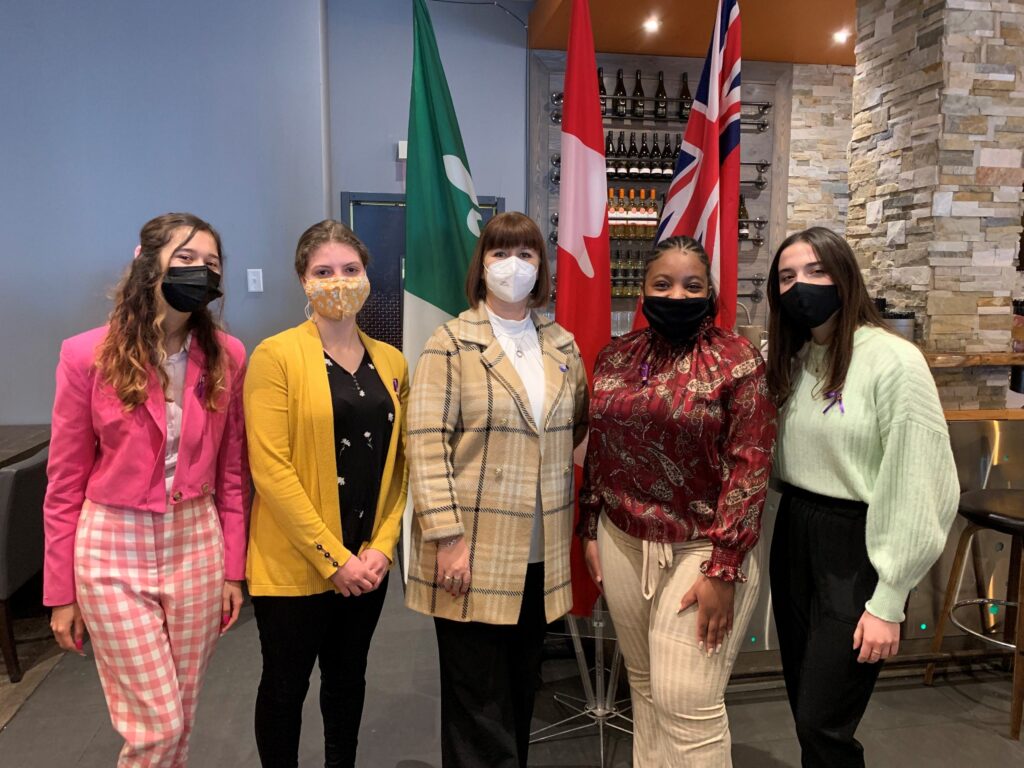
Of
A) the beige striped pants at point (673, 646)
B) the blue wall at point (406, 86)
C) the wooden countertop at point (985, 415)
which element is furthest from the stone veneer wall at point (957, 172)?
the beige striped pants at point (673, 646)

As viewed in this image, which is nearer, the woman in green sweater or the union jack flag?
the woman in green sweater

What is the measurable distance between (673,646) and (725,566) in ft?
0.78

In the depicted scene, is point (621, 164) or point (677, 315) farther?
point (621, 164)

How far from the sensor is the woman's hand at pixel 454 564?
161 cm

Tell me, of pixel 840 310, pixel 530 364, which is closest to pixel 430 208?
pixel 530 364

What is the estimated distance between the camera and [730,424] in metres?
1.56

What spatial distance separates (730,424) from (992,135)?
3190mm

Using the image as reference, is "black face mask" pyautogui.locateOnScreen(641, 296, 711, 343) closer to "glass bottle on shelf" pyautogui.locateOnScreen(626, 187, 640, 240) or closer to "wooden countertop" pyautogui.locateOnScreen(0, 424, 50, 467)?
"wooden countertop" pyautogui.locateOnScreen(0, 424, 50, 467)

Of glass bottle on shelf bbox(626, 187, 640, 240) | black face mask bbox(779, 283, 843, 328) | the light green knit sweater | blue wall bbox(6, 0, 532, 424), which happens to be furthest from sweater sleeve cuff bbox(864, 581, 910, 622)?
glass bottle on shelf bbox(626, 187, 640, 240)

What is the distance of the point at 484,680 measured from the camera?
1.70 meters

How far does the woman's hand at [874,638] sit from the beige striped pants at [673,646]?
0.77 ft

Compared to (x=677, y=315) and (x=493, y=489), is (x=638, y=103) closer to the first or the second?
(x=677, y=315)

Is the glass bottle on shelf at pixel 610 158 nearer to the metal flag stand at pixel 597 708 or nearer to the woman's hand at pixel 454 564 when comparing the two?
the metal flag stand at pixel 597 708

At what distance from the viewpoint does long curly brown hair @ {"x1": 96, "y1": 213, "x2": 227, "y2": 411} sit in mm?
1458
